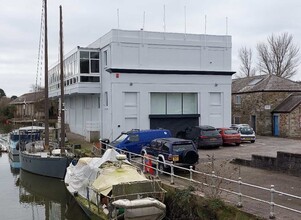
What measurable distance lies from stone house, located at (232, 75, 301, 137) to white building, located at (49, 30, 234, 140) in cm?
672

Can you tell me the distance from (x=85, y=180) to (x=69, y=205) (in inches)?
157

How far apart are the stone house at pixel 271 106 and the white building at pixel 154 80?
6720 millimetres

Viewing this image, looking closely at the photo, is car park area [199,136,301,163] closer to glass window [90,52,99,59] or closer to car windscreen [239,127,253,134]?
car windscreen [239,127,253,134]

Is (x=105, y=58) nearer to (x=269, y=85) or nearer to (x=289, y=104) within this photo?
(x=269, y=85)

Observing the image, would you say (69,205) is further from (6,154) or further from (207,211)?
(6,154)

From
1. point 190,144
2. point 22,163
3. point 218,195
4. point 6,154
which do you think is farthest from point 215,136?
point 6,154

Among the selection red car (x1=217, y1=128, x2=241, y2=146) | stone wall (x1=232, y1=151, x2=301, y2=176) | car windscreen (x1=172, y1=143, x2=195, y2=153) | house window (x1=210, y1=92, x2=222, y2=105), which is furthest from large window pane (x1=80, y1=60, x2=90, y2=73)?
stone wall (x1=232, y1=151, x2=301, y2=176)

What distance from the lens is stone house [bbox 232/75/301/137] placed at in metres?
39.1

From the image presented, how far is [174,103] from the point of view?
117 ft

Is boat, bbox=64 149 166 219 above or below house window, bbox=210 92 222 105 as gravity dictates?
below

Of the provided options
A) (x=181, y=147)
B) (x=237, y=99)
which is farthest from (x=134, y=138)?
(x=237, y=99)

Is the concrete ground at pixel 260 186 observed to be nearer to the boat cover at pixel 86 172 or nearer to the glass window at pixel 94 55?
the boat cover at pixel 86 172

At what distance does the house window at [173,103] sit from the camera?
35062 mm

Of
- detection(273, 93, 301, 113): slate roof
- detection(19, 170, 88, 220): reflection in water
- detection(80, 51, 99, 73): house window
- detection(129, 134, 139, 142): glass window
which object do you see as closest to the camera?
detection(19, 170, 88, 220): reflection in water
